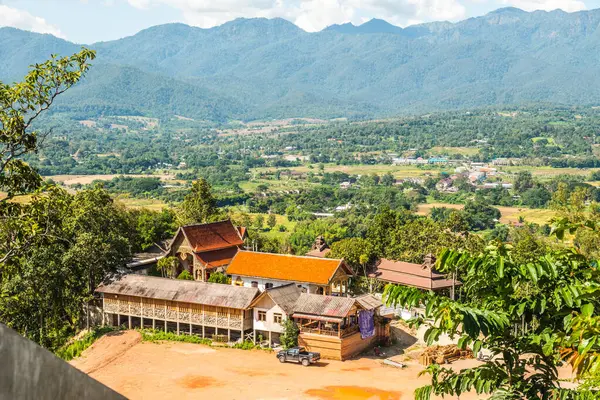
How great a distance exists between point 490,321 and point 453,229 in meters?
38.4

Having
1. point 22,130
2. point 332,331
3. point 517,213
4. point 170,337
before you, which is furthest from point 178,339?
point 517,213

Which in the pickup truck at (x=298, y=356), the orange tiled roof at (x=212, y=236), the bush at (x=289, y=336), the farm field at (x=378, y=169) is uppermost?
the orange tiled roof at (x=212, y=236)

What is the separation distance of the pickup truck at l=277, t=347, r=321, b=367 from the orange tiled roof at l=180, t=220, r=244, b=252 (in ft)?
41.7

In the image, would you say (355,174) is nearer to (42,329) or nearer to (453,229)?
(453,229)

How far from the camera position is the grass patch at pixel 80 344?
31.1 metres

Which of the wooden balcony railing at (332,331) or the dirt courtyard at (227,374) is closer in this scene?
the dirt courtyard at (227,374)

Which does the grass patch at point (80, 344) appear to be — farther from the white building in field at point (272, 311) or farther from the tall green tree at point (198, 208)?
the tall green tree at point (198, 208)

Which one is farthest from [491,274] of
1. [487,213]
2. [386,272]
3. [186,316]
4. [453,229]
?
[487,213]

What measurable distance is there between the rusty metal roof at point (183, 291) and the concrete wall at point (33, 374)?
28805 millimetres

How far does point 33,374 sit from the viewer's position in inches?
105

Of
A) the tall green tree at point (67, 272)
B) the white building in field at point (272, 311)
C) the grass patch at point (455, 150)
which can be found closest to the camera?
the tall green tree at point (67, 272)

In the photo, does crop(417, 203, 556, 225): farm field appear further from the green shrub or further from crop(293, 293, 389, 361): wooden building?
crop(293, 293, 389, 361): wooden building

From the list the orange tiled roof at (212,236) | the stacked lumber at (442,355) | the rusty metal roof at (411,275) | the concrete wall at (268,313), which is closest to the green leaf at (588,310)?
the stacked lumber at (442,355)

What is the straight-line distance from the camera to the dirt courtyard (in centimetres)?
2566
